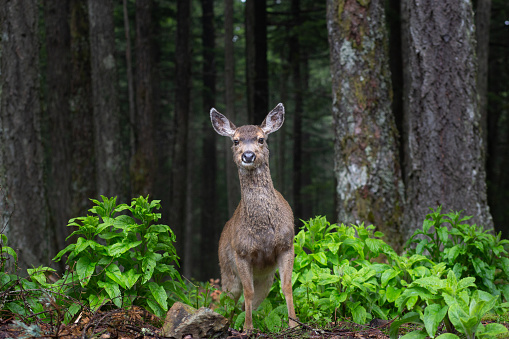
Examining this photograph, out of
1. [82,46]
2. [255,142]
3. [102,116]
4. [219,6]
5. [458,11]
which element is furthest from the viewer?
[219,6]

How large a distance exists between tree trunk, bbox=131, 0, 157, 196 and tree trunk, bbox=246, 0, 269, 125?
9.55 ft

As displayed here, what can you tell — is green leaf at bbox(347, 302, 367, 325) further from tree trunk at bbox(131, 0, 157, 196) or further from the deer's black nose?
tree trunk at bbox(131, 0, 157, 196)

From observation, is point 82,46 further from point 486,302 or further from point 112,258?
point 486,302

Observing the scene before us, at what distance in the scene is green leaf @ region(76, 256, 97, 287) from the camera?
4645 mm

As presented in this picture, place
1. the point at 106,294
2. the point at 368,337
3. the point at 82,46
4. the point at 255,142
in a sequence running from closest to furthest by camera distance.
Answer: the point at 368,337
the point at 106,294
the point at 255,142
the point at 82,46

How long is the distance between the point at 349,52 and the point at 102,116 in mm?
6369

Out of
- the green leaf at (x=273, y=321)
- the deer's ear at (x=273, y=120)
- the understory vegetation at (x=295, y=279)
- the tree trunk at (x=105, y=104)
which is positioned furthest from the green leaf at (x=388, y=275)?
the tree trunk at (x=105, y=104)

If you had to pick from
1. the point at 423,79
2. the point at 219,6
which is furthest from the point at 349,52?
the point at 219,6

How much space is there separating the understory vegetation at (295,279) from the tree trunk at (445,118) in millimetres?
1449

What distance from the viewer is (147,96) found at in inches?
618

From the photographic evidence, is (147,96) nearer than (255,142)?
No

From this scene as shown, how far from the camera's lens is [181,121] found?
1783 cm

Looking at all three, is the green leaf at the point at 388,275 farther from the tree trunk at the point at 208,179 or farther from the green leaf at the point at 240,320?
the tree trunk at the point at 208,179

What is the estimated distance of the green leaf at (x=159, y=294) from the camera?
186 inches
